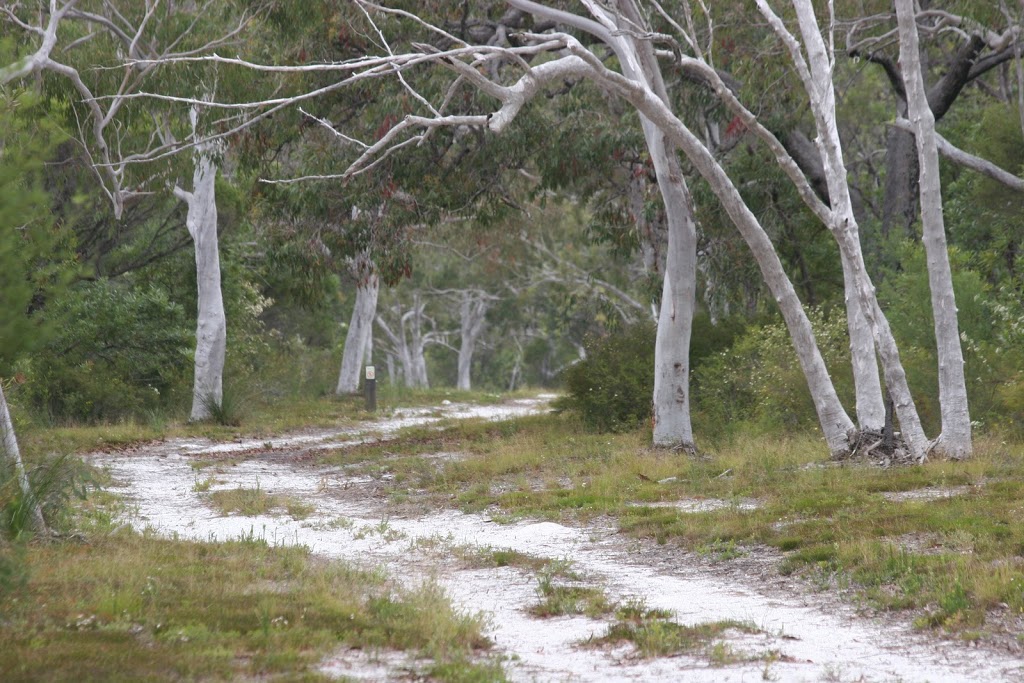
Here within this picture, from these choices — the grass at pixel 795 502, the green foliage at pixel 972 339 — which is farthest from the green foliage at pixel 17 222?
the green foliage at pixel 972 339

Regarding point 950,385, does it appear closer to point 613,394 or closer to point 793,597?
point 793,597

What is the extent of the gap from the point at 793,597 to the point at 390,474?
8.22 m

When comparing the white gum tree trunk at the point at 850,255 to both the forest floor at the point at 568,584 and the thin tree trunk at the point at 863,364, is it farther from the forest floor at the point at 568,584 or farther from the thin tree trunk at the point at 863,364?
the forest floor at the point at 568,584

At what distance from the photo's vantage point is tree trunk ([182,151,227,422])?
22.5m

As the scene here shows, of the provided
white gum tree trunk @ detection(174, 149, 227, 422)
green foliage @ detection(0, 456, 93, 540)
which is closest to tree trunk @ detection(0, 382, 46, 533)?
green foliage @ detection(0, 456, 93, 540)

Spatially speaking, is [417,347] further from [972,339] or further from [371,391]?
[972,339]

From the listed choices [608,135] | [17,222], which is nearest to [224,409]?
[608,135]

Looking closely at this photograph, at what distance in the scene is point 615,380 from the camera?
1953 centimetres

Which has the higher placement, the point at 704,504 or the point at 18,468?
the point at 18,468

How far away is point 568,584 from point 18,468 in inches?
163

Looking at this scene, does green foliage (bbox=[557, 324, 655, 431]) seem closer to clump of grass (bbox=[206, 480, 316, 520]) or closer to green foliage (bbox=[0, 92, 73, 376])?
clump of grass (bbox=[206, 480, 316, 520])

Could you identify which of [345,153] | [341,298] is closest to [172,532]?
[345,153]

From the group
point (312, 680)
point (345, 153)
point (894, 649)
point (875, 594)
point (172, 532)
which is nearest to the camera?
point (312, 680)

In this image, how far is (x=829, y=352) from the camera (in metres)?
17.2
